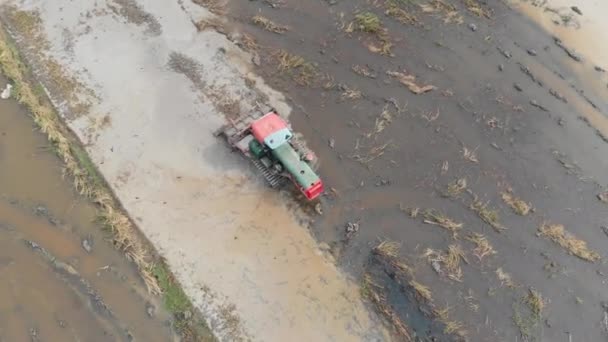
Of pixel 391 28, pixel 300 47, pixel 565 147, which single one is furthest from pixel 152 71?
pixel 565 147

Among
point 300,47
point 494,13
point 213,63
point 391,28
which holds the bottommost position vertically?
point 213,63

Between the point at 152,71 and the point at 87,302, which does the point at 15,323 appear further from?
the point at 152,71

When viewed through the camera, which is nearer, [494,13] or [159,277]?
[159,277]

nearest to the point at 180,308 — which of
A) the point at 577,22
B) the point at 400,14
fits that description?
the point at 400,14

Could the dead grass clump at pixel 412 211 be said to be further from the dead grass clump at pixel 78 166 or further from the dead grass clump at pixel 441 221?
the dead grass clump at pixel 78 166

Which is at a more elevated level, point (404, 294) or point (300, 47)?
point (300, 47)

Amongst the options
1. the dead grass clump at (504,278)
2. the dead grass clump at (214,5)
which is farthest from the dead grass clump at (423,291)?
the dead grass clump at (214,5)

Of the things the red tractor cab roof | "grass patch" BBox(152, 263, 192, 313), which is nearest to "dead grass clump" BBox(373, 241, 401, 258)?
the red tractor cab roof
